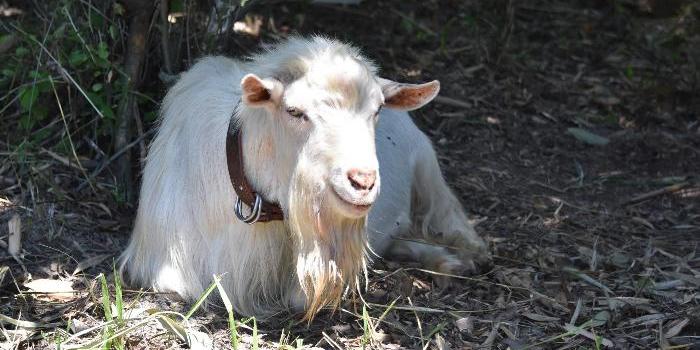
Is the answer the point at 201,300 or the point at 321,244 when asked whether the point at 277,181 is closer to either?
the point at 321,244

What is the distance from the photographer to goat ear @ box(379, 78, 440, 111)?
4375 mm

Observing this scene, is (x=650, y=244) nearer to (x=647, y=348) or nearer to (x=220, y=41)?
(x=647, y=348)

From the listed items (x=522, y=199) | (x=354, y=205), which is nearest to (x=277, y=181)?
(x=354, y=205)

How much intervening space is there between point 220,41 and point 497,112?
2.11 metres

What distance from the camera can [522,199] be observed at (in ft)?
19.7

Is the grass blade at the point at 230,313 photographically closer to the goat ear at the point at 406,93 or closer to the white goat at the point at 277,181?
the white goat at the point at 277,181

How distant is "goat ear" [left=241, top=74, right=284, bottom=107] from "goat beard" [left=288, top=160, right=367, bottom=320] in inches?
11.3

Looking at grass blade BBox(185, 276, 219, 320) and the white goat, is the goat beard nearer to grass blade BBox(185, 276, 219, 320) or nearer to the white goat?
the white goat

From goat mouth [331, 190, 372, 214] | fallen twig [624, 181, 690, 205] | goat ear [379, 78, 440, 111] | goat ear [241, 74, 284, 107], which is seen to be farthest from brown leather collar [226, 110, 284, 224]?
fallen twig [624, 181, 690, 205]

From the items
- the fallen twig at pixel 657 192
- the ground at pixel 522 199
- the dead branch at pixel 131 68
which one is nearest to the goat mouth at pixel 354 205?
the ground at pixel 522 199

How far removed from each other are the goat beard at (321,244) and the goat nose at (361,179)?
176mm

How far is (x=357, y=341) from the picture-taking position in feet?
14.3

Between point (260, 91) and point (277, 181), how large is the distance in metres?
0.38

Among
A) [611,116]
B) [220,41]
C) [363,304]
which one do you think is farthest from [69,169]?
[611,116]
